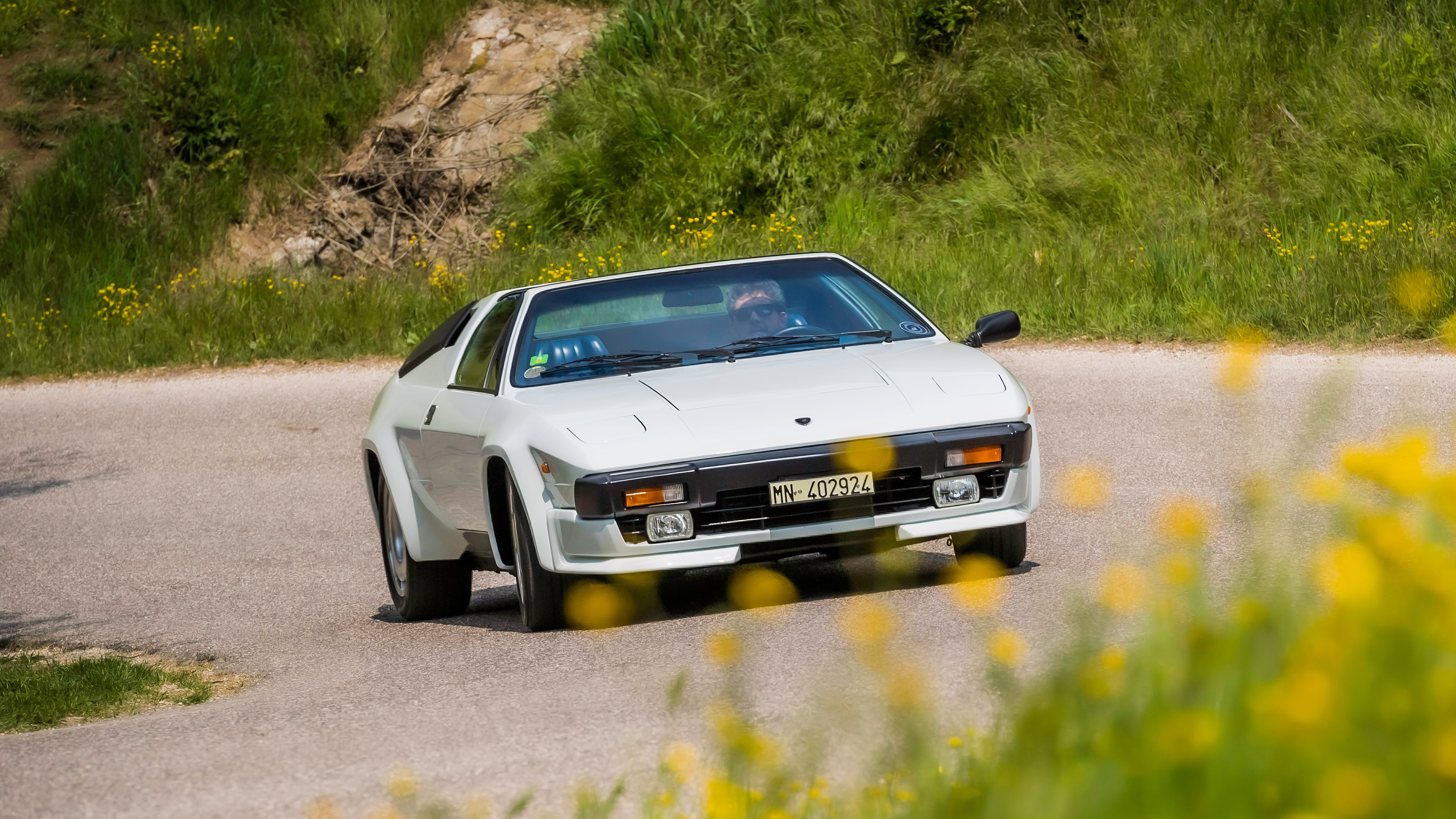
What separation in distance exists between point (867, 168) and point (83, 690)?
1783 centimetres

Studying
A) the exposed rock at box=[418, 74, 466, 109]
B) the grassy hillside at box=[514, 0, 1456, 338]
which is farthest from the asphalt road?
the exposed rock at box=[418, 74, 466, 109]

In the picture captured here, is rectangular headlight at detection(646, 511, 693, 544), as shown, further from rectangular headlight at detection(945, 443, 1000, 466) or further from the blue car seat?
the blue car seat

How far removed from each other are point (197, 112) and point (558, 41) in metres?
5.79

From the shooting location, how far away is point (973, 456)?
21.1 ft

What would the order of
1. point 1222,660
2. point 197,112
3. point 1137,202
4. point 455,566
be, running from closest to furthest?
point 1222,660 < point 455,566 < point 1137,202 < point 197,112

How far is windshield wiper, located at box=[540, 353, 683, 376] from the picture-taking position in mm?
7164

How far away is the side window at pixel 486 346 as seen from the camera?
296 inches

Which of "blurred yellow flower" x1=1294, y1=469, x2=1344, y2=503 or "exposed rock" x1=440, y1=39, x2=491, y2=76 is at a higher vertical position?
"blurred yellow flower" x1=1294, y1=469, x2=1344, y2=503

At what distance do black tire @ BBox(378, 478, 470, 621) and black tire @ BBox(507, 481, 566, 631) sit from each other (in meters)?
1.17

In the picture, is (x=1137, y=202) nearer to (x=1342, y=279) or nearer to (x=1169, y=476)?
(x=1342, y=279)

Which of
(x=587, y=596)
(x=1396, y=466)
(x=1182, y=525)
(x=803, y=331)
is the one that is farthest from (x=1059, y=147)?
(x=1396, y=466)

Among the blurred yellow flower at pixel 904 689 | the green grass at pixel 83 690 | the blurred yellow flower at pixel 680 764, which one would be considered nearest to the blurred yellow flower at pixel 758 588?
the blurred yellow flower at pixel 680 764

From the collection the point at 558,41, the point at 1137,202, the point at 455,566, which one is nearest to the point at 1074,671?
the point at 455,566

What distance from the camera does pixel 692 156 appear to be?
79.3 feet
